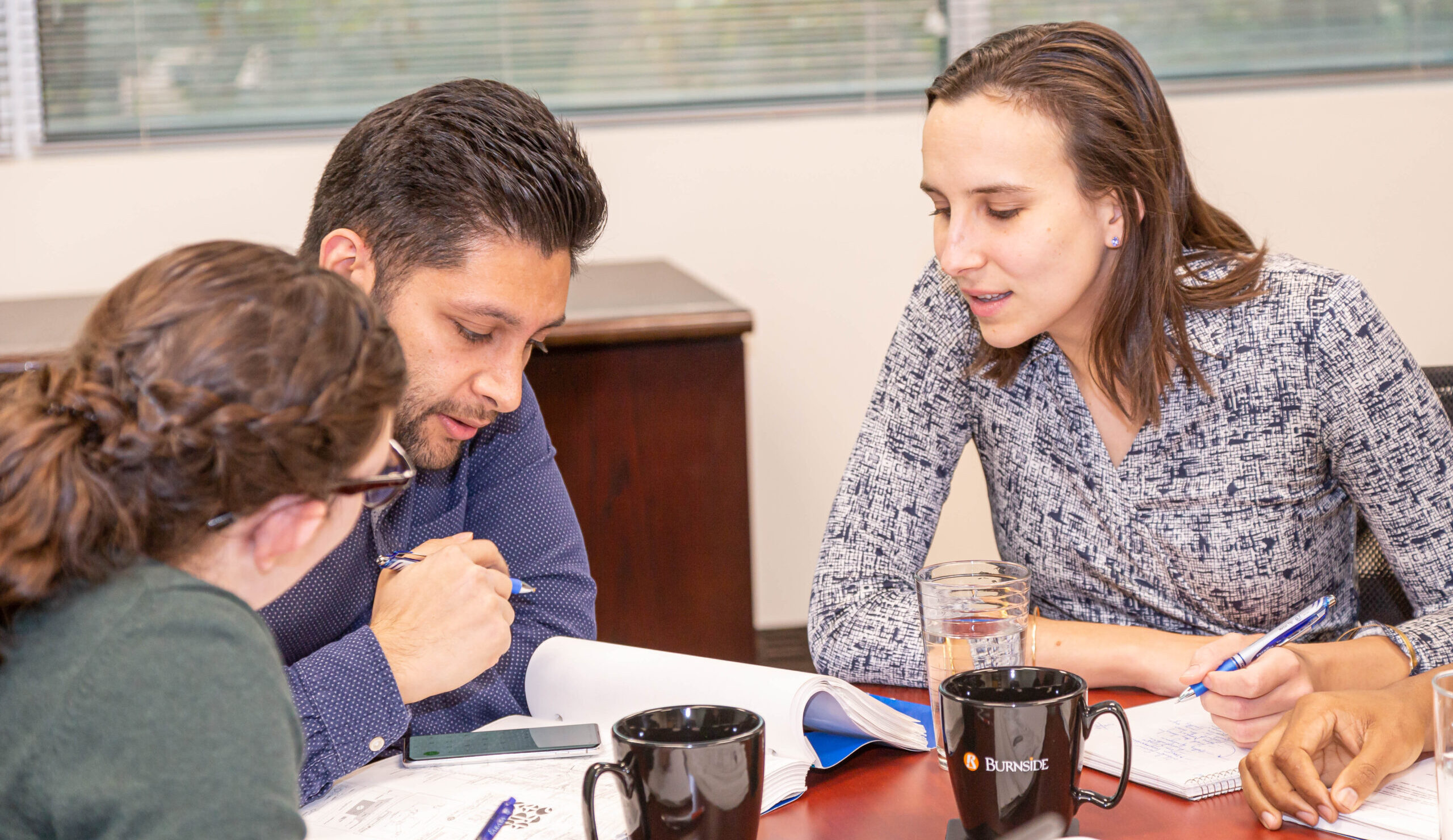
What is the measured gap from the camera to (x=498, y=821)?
804 mm

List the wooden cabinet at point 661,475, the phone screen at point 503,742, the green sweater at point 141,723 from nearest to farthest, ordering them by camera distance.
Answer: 1. the green sweater at point 141,723
2. the phone screen at point 503,742
3. the wooden cabinet at point 661,475

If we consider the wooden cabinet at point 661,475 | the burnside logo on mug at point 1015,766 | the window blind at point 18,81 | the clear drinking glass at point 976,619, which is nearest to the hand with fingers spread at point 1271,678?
the clear drinking glass at point 976,619

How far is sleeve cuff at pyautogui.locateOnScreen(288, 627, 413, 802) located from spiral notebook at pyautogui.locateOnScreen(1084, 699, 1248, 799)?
51 cm

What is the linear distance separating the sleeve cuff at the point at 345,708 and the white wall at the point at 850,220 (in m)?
1.79

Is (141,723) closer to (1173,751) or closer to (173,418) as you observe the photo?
(173,418)

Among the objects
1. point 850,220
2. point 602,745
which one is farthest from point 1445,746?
point 850,220

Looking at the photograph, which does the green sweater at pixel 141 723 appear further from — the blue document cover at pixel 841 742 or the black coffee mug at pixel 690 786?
the blue document cover at pixel 841 742

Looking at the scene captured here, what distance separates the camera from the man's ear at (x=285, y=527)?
70 cm

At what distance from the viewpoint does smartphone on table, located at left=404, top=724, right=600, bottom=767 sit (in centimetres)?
93

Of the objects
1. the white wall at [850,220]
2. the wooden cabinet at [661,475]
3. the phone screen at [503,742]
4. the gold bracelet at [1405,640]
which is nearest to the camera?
the phone screen at [503,742]

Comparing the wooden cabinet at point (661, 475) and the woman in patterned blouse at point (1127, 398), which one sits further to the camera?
the wooden cabinet at point (661, 475)

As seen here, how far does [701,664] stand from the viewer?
100 centimetres

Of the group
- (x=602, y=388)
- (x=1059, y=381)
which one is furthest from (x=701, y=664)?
(x=602, y=388)

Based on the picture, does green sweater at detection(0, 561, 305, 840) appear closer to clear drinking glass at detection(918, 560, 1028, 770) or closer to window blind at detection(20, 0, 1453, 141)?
clear drinking glass at detection(918, 560, 1028, 770)
